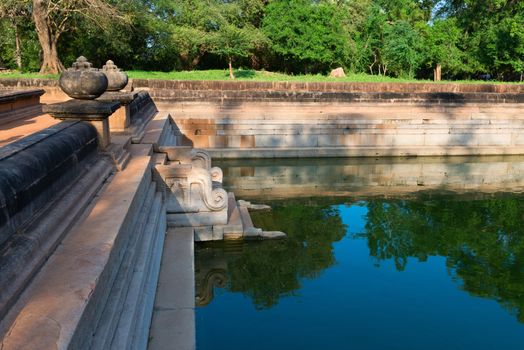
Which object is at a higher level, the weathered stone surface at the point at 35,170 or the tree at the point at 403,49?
the tree at the point at 403,49

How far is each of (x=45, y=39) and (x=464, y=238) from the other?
1781 cm

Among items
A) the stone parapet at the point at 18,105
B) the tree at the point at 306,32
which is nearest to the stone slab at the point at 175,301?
the stone parapet at the point at 18,105

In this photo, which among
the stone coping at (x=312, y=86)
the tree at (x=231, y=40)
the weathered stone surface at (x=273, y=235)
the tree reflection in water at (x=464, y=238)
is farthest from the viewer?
the tree at (x=231, y=40)

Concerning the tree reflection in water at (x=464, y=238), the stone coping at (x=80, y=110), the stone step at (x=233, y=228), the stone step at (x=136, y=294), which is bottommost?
the tree reflection in water at (x=464, y=238)

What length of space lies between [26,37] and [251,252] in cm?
2385

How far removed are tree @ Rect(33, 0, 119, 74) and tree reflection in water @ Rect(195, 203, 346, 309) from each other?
46.2 feet

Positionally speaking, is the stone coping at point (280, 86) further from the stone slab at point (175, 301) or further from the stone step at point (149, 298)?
the stone step at point (149, 298)

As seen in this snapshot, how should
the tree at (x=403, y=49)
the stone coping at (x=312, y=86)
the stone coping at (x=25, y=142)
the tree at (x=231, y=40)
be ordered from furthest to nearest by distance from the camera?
the tree at (x=403, y=49)
the tree at (x=231, y=40)
the stone coping at (x=312, y=86)
the stone coping at (x=25, y=142)

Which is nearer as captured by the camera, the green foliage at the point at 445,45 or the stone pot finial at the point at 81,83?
the stone pot finial at the point at 81,83

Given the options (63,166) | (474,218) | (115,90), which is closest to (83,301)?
(63,166)

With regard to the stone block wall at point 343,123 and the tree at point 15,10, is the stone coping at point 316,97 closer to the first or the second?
the stone block wall at point 343,123

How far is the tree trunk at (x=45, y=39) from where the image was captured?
1859cm

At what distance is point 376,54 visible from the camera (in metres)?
30.9

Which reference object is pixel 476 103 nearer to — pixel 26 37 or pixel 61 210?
pixel 61 210
